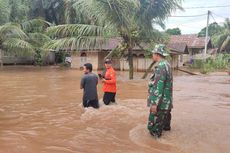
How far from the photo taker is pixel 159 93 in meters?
6.26

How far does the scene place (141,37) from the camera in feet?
70.9

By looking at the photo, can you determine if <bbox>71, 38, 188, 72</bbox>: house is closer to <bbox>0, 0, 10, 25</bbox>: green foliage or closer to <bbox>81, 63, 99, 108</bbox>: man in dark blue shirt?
<bbox>0, 0, 10, 25</bbox>: green foliage

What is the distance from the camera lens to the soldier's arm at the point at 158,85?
20.5ft

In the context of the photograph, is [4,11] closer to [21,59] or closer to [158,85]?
[21,59]

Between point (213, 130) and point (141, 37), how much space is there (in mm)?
14686

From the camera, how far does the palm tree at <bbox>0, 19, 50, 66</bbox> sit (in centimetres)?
2753

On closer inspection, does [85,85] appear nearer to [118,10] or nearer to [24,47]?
[118,10]

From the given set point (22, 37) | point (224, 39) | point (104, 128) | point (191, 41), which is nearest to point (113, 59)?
point (22, 37)

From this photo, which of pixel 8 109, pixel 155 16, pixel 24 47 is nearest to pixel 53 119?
pixel 8 109

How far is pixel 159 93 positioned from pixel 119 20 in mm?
13240

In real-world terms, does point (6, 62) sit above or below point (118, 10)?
below

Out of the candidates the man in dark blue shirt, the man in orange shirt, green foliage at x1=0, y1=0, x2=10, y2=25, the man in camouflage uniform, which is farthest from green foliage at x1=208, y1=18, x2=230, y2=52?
the man in camouflage uniform

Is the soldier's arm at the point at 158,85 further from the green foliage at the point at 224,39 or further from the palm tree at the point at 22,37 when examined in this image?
the green foliage at the point at 224,39

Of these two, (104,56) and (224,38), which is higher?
(224,38)
